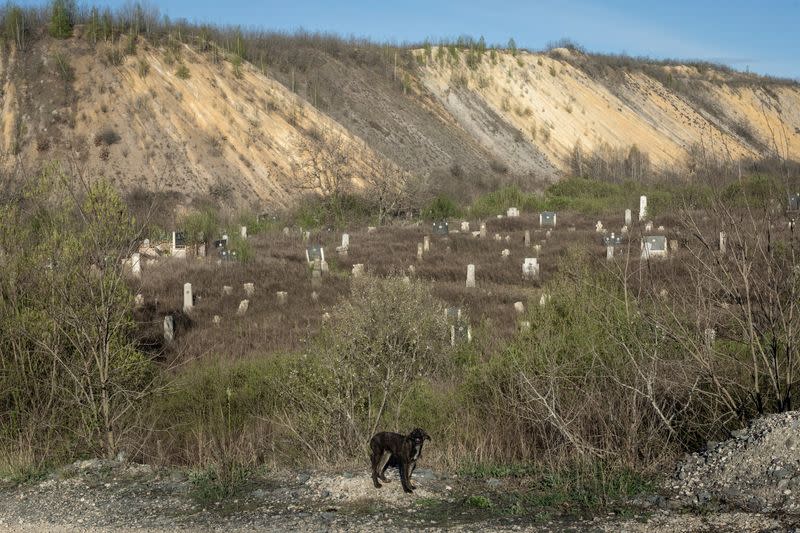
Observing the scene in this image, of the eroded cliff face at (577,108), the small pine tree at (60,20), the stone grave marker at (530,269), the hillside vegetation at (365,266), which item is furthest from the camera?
the eroded cliff face at (577,108)

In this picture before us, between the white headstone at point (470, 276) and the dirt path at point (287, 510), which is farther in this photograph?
the white headstone at point (470, 276)

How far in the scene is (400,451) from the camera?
6.82m

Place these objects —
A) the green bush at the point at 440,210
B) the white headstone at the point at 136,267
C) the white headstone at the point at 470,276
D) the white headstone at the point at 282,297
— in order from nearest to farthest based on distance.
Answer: the white headstone at the point at 282,297, the white headstone at the point at 470,276, the white headstone at the point at 136,267, the green bush at the point at 440,210

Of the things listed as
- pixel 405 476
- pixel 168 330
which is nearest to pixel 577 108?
pixel 168 330

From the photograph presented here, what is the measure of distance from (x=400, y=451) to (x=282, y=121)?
4510 centimetres

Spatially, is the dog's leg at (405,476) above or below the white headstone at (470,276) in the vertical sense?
below

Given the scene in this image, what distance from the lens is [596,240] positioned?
30766 millimetres

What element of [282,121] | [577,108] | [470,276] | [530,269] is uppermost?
[577,108]

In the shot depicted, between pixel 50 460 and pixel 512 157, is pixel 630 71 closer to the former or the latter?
pixel 512 157

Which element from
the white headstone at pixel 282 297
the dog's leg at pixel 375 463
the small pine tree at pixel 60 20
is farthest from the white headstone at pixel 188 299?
the small pine tree at pixel 60 20

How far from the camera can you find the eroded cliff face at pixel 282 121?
44156 millimetres

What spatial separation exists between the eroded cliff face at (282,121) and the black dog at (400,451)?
2715 centimetres

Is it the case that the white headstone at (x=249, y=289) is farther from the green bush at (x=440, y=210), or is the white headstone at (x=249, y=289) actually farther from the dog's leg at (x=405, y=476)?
the green bush at (x=440, y=210)

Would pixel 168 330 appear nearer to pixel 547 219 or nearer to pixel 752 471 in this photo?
pixel 752 471
